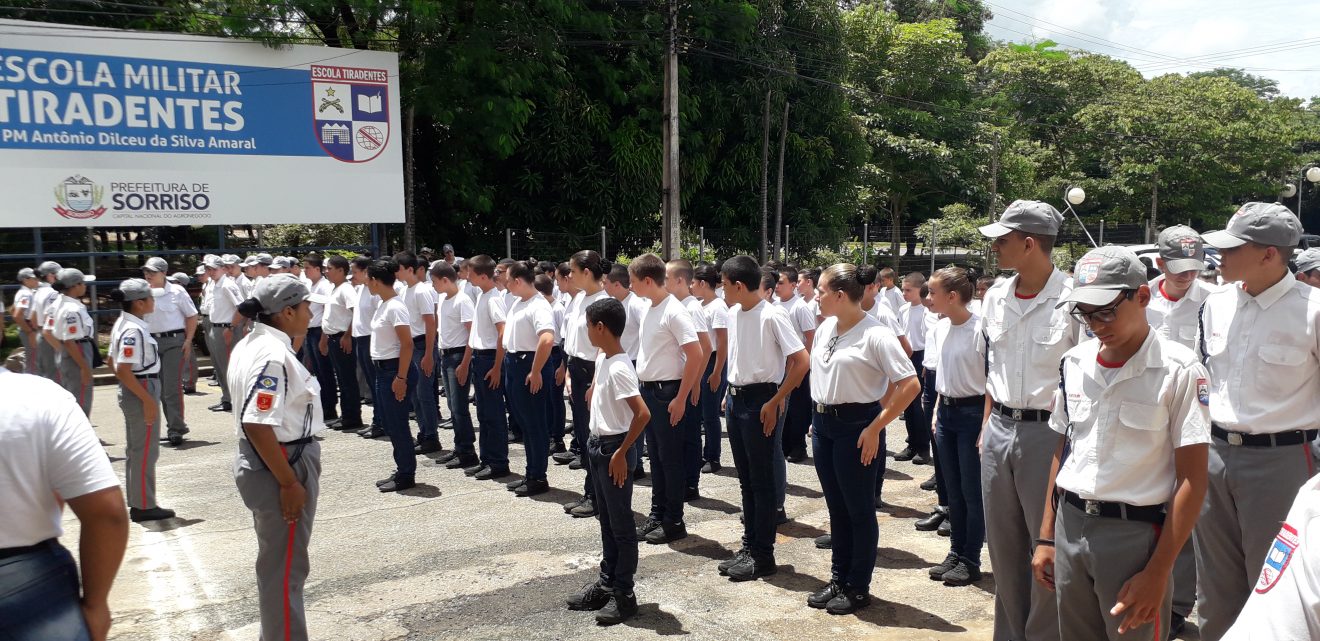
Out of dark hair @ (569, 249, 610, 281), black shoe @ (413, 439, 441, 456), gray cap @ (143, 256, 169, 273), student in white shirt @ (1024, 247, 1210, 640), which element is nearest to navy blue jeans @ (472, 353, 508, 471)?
black shoe @ (413, 439, 441, 456)

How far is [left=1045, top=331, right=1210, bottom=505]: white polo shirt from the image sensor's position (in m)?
3.09

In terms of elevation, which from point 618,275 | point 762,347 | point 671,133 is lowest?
point 762,347

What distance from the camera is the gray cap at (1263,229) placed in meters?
3.96

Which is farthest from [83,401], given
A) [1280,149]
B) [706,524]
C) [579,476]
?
[1280,149]

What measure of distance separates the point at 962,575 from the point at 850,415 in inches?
55.1

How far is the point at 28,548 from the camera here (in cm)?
265

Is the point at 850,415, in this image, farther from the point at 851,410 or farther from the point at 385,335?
the point at 385,335

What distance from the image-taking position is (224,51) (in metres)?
15.6

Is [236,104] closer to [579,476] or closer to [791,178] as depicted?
[579,476]

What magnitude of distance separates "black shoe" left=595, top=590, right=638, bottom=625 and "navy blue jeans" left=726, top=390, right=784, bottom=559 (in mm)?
→ 1025

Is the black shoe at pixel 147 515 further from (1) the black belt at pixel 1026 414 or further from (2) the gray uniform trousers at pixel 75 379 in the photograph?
(1) the black belt at pixel 1026 414

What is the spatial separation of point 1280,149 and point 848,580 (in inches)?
1532

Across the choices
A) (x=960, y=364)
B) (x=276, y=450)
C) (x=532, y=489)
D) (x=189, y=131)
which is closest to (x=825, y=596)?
(x=960, y=364)

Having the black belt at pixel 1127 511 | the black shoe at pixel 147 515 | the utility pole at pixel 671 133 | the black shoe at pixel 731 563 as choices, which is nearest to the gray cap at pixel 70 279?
the black shoe at pixel 147 515
